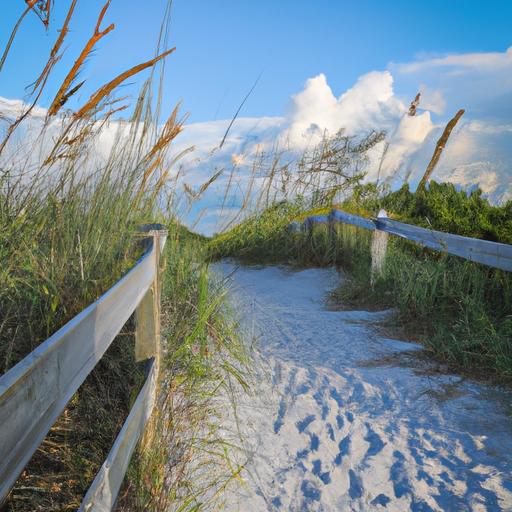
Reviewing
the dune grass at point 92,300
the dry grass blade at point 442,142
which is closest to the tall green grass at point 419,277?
the dune grass at point 92,300

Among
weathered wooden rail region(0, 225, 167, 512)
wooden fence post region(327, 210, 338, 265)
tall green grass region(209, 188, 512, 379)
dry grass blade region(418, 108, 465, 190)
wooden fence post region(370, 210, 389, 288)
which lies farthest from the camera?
dry grass blade region(418, 108, 465, 190)

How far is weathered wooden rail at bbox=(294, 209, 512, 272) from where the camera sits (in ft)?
14.1

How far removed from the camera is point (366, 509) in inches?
101

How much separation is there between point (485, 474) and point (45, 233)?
8.54ft

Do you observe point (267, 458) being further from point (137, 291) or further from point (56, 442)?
point (137, 291)

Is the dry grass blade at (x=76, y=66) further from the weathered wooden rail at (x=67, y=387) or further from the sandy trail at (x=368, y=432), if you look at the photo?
the sandy trail at (x=368, y=432)

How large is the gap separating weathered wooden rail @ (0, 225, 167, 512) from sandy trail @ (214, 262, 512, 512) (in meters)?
0.83

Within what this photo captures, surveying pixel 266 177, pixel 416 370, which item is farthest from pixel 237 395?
pixel 266 177

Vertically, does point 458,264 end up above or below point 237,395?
above

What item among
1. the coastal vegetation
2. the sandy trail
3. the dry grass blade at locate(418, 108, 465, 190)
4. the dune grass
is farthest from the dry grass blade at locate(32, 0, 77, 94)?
the dry grass blade at locate(418, 108, 465, 190)

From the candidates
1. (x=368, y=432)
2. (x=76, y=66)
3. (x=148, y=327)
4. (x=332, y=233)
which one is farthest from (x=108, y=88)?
(x=332, y=233)

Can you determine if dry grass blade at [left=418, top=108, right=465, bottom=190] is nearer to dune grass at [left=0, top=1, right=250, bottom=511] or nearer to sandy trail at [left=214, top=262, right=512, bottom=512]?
sandy trail at [left=214, top=262, right=512, bottom=512]

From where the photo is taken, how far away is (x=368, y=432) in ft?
10.6

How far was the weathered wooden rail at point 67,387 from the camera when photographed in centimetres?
97
